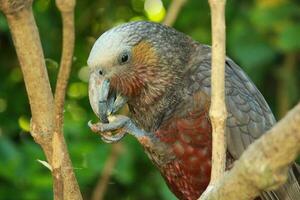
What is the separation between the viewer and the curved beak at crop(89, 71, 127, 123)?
101 inches

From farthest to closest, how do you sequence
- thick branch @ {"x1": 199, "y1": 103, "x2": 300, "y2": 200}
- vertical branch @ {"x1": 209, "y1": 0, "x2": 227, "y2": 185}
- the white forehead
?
the white forehead
vertical branch @ {"x1": 209, "y1": 0, "x2": 227, "y2": 185}
thick branch @ {"x1": 199, "y1": 103, "x2": 300, "y2": 200}

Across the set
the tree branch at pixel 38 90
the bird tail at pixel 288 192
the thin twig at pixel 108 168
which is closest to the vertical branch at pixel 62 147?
the tree branch at pixel 38 90

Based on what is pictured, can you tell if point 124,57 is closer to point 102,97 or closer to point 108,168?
point 102,97

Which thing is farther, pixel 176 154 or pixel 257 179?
pixel 176 154

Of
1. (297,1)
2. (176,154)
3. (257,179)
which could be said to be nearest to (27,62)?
(257,179)

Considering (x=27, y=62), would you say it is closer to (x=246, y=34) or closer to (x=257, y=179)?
(x=257, y=179)

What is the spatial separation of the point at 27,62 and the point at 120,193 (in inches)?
100

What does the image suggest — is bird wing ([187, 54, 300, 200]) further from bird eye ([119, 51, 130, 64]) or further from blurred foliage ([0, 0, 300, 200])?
blurred foliage ([0, 0, 300, 200])

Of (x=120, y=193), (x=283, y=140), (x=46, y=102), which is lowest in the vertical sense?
(x=120, y=193)

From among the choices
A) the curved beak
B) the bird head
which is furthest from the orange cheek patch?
A: the curved beak

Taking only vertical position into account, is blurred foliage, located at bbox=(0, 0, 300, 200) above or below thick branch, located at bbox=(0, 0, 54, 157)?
below

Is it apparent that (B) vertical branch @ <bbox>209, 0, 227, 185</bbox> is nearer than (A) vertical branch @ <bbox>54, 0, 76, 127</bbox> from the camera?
No

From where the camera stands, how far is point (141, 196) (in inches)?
171

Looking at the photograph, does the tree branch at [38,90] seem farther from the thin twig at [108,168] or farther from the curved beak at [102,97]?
the thin twig at [108,168]
